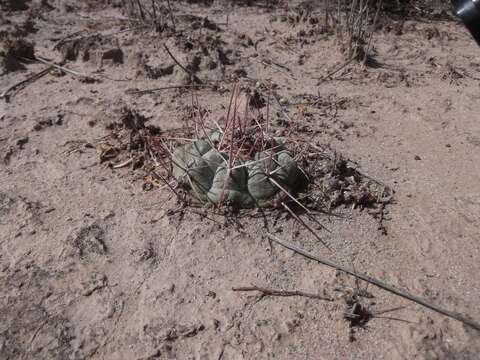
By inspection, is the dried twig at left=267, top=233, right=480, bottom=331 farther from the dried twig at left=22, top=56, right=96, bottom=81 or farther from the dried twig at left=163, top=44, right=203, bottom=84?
the dried twig at left=22, top=56, right=96, bottom=81

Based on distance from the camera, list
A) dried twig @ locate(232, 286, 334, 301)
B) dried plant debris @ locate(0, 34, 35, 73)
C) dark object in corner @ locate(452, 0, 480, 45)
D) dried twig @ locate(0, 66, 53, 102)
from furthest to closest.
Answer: dried plant debris @ locate(0, 34, 35, 73) < dried twig @ locate(0, 66, 53, 102) < dried twig @ locate(232, 286, 334, 301) < dark object in corner @ locate(452, 0, 480, 45)

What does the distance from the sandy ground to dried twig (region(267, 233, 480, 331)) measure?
4 centimetres

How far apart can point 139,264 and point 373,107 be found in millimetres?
2303

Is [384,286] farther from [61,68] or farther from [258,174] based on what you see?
[61,68]

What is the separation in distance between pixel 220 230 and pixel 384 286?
0.93 metres

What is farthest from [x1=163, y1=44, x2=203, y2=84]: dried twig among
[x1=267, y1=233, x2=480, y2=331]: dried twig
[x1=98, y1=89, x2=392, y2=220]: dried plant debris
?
[x1=267, y1=233, x2=480, y2=331]: dried twig

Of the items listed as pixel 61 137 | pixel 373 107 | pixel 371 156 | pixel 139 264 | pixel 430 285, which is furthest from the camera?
pixel 373 107

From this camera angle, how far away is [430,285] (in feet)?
7.44

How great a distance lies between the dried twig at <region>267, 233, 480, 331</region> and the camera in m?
2.09

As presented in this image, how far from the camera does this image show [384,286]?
7.36ft

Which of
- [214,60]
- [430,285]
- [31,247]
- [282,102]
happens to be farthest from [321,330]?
[214,60]

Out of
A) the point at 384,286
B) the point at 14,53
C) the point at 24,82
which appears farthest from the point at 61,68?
the point at 384,286

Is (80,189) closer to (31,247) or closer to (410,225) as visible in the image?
(31,247)

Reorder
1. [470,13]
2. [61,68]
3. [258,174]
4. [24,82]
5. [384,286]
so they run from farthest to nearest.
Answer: [61,68] → [24,82] → [258,174] → [384,286] → [470,13]
